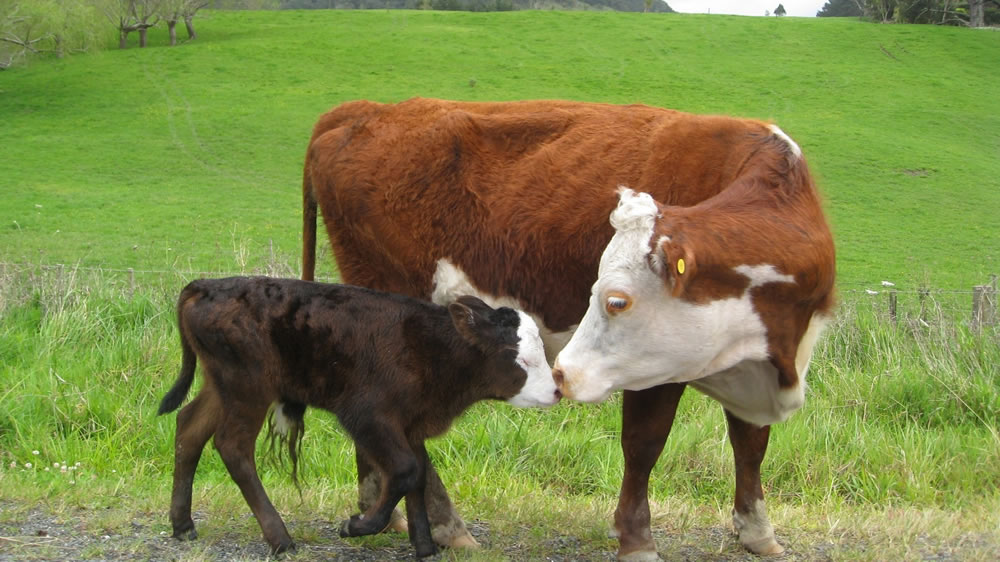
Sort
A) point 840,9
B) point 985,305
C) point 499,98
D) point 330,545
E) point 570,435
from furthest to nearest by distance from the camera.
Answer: point 840,9, point 499,98, point 985,305, point 570,435, point 330,545

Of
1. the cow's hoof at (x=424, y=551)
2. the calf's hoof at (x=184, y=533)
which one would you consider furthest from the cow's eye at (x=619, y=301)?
the calf's hoof at (x=184, y=533)

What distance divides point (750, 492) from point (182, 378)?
124 inches

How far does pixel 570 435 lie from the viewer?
8055mm

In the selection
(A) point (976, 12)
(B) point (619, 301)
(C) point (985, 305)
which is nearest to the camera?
(B) point (619, 301)

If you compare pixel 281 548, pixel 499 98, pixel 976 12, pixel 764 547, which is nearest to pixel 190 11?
pixel 499 98

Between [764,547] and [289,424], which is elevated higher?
[289,424]

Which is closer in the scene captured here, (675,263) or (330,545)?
(675,263)

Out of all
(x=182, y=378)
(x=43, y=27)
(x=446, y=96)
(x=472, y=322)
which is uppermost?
(x=472, y=322)

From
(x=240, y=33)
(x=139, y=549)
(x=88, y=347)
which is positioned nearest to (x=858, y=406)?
(x=139, y=549)

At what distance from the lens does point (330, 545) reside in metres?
5.41

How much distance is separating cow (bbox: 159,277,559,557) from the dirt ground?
0.52 ft

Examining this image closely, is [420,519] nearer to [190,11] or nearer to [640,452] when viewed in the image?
[640,452]

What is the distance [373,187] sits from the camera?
19.4 feet

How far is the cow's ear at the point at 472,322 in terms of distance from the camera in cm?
521
